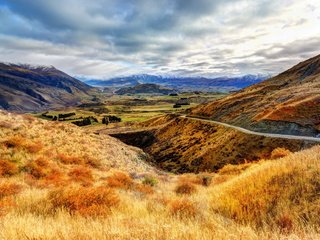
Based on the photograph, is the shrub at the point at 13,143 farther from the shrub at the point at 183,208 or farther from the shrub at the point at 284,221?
the shrub at the point at 284,221

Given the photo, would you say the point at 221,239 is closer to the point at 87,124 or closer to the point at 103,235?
the point at 103,235

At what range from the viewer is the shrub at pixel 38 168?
20.2m

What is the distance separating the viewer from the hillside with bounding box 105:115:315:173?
50812mm

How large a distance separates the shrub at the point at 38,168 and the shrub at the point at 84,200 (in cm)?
1208

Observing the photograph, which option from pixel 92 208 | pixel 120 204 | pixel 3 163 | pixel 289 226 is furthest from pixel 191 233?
pixel 3 163

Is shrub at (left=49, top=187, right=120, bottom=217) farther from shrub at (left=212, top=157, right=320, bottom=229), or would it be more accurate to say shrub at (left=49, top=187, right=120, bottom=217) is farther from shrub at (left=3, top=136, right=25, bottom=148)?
shrub at (left=3, top=136, right=25, bottom=148)

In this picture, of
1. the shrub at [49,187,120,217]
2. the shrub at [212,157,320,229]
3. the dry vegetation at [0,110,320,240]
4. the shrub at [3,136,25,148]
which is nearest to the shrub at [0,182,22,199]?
the dry vegetation at [0,110,320,240]

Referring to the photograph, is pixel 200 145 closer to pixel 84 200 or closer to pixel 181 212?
pixel 84 200

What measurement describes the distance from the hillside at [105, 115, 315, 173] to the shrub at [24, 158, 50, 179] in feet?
75.6

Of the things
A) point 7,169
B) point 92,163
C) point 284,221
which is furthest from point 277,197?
point 92,163

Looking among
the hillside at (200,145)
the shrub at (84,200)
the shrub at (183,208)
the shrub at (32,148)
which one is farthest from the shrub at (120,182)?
the hillside at (200,145)

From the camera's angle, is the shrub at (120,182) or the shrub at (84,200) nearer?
the shrub at (84,200)

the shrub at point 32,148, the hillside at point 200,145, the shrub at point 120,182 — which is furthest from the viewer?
the hillside at point 200,145

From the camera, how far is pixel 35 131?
123 ft
